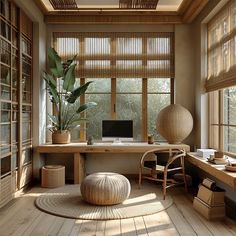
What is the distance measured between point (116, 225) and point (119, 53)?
3592 millimetres

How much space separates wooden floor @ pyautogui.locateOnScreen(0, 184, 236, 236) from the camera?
3143 mm

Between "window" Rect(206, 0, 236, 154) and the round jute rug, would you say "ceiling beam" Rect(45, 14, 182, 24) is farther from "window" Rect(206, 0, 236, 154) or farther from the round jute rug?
the round jute rug

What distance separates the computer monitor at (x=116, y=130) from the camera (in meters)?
5.65

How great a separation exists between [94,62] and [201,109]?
2237 millimetres

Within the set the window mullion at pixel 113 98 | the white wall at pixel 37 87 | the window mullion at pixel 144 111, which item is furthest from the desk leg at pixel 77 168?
the window mullion at pixel 144 111

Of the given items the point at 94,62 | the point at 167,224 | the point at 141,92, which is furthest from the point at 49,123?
the point at 167,224

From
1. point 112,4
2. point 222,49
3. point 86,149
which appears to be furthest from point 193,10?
point 86,149

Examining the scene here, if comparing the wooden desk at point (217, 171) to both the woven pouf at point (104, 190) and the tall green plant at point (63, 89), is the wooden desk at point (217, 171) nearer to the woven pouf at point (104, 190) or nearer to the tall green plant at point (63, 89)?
the woven pouf at point (104, 190)

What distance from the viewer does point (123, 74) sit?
592cm

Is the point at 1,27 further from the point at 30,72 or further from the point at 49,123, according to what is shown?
the point at 49,123

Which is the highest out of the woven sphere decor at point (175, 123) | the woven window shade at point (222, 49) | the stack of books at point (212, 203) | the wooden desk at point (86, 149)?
the woven window shade at point (222, 49)

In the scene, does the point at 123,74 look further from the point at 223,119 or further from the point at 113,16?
the point at 223,119

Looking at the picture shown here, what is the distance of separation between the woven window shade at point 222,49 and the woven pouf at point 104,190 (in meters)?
2.09

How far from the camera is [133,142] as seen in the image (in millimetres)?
5879
